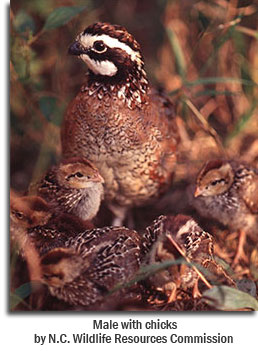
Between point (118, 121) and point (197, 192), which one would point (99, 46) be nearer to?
point (118, 121)

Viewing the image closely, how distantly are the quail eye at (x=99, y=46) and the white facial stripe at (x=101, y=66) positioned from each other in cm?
6

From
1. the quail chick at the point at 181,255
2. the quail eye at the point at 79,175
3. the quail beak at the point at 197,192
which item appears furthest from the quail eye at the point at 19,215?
the quail beak at the point at 197,192

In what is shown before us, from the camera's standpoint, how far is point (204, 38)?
14.0 ft

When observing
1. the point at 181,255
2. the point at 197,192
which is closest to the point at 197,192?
the point at 197,192

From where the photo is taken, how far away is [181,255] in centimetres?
300

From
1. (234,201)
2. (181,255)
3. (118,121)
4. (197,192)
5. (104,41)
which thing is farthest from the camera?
(234,201)

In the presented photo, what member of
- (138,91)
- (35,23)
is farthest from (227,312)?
(35,23)

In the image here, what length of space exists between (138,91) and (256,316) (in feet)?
4.41

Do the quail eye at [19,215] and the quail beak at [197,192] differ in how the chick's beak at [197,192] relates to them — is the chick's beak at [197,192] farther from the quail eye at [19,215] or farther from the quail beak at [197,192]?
the quail eye at [19,215]

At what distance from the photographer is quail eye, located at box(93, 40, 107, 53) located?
3297 millimetres

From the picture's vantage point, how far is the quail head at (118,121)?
3.34 m

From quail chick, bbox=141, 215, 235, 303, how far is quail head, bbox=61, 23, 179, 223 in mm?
446

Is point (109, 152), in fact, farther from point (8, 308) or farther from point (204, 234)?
point (8, 308)

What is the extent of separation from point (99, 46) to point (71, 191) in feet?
2.69
